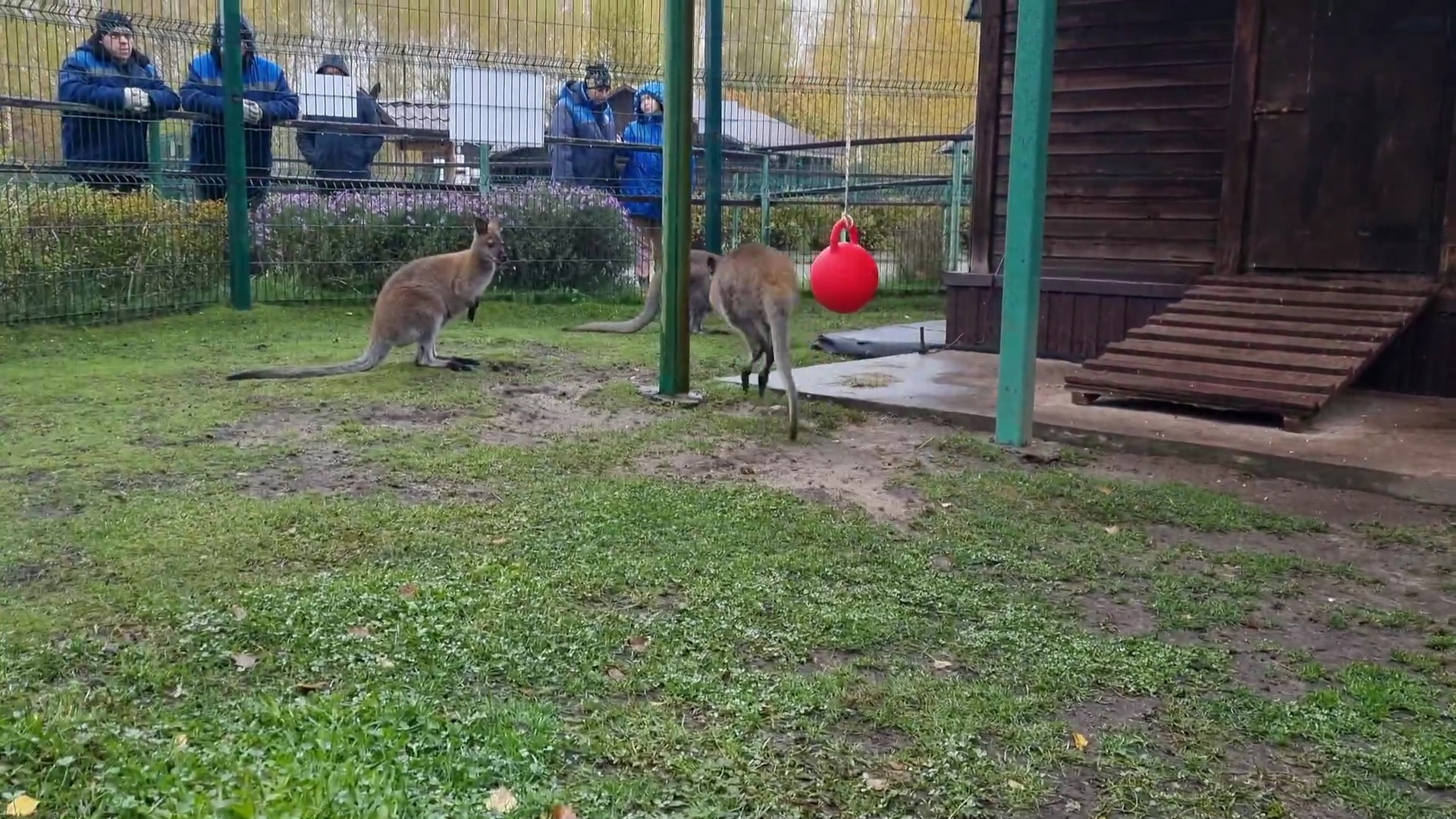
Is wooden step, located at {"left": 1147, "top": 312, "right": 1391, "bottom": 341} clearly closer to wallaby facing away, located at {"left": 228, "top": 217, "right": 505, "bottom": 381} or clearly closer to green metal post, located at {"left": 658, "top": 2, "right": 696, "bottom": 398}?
green metal post, located at {"left": 658, "top": 2, "right": 696, "bottom": 398}

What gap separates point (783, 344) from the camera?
19.3ft

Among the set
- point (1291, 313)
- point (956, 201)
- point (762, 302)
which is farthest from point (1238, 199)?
point (956, 201)

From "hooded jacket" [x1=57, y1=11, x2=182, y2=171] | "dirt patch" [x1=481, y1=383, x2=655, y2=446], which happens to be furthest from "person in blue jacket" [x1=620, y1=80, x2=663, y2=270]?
"dirt patch" [x1=481, y1=383, x2=655, y2=446]

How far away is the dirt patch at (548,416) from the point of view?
18.6 ft

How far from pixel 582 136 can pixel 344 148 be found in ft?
7.57

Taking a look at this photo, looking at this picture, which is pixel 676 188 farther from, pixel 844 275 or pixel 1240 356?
pixel 1240 356

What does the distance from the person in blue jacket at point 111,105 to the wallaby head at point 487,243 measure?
2.75 metres

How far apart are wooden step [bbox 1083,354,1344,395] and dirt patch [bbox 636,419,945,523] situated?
124cm

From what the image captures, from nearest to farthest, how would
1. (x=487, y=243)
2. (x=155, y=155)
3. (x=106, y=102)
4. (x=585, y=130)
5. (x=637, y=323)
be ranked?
1. (x=487, y=243)
2. (x=106, y=102)
3. (x=155, y=155)
4. (x=637, y=323)
5. (x=585, y=130)

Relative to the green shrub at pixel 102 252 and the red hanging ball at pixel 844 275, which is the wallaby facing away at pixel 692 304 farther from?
the red hanging ball at pixel 844 275

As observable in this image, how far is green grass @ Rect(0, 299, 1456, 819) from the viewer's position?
7.68 ft

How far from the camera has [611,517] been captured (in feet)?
13.6

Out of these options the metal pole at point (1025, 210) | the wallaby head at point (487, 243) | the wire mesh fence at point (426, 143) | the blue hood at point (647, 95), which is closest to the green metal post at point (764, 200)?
the wire mesh fence at point (426, 143)

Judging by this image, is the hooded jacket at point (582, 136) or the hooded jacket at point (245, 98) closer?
the hooded jacket at point (245, 98)
